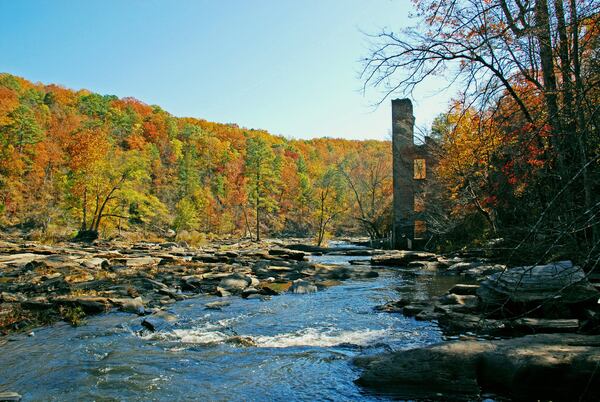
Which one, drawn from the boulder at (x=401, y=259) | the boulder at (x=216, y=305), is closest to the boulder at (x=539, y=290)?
the boulder at (x=216, y=305)

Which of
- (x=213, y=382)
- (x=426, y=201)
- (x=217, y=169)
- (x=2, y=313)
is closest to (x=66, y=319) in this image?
(x=2, y=313)

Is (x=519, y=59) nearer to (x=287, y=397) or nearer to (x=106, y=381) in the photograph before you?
(x=287, y=397)

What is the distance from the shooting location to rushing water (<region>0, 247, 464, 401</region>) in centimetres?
486

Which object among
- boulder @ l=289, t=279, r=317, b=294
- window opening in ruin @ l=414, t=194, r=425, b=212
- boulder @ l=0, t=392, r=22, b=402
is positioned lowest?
boulder @ l=289, t=279, r=317, b=294

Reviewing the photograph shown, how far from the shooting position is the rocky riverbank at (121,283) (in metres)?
8.97

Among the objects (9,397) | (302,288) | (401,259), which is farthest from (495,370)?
(401,259)

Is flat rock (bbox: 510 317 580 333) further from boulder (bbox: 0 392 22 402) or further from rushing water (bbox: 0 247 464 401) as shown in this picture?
boulder (bbox: 0 392 22 402)

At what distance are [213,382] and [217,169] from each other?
80.4m

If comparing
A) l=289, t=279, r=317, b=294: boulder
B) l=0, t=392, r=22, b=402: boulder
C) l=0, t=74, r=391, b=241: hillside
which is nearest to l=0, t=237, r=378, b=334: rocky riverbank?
l=289, t=279, r=317, b=294: boulder

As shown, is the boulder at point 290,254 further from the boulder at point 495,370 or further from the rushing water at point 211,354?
the boulder at point 495,370

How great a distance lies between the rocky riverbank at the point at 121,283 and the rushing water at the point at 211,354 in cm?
78

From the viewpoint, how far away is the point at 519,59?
24.5ft

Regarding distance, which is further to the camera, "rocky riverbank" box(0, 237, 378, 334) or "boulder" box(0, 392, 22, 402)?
"rocky riverbank" box(0, 237, 378, 334)

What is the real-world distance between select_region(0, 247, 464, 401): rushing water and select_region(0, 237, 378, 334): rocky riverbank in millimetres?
781
